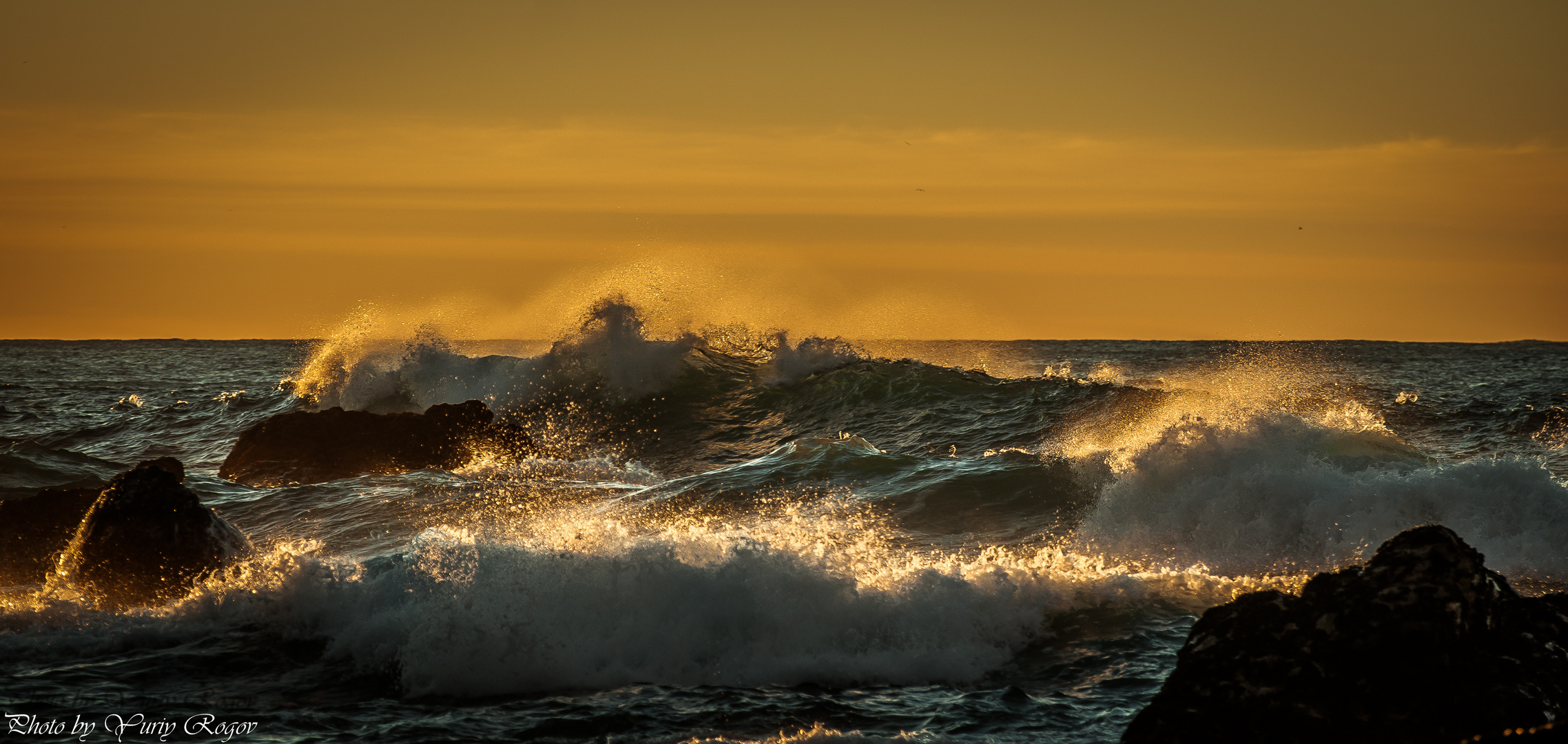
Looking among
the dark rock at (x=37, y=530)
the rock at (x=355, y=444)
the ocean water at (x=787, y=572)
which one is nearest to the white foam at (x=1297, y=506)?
the ocean water at (x=787, y=572)

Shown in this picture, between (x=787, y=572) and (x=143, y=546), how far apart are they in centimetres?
477

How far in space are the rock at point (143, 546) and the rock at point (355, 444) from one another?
6484 millimetres

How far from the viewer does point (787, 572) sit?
710 centimetres

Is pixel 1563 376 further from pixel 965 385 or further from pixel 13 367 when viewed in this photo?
pixel 13 367

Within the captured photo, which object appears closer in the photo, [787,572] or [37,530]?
[787,572]

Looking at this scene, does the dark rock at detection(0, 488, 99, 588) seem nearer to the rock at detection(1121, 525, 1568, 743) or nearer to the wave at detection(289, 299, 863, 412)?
the rock at detection(1121, 525, 1568, 743)

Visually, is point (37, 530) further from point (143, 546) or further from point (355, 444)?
point (355, 444)

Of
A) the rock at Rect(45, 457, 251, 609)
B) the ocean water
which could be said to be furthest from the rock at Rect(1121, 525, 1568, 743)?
the rock at Rect(45, 457, 251, 609)

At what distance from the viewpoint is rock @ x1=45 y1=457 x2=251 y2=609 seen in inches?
298

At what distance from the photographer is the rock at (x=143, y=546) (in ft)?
24.8

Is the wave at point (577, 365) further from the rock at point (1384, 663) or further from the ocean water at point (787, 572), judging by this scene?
the rock at point (1384, 663)

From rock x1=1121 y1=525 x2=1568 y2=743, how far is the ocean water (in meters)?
0.84

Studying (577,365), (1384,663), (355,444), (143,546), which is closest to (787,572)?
(1384,663)

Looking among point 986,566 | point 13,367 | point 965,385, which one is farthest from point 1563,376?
point 13,367
